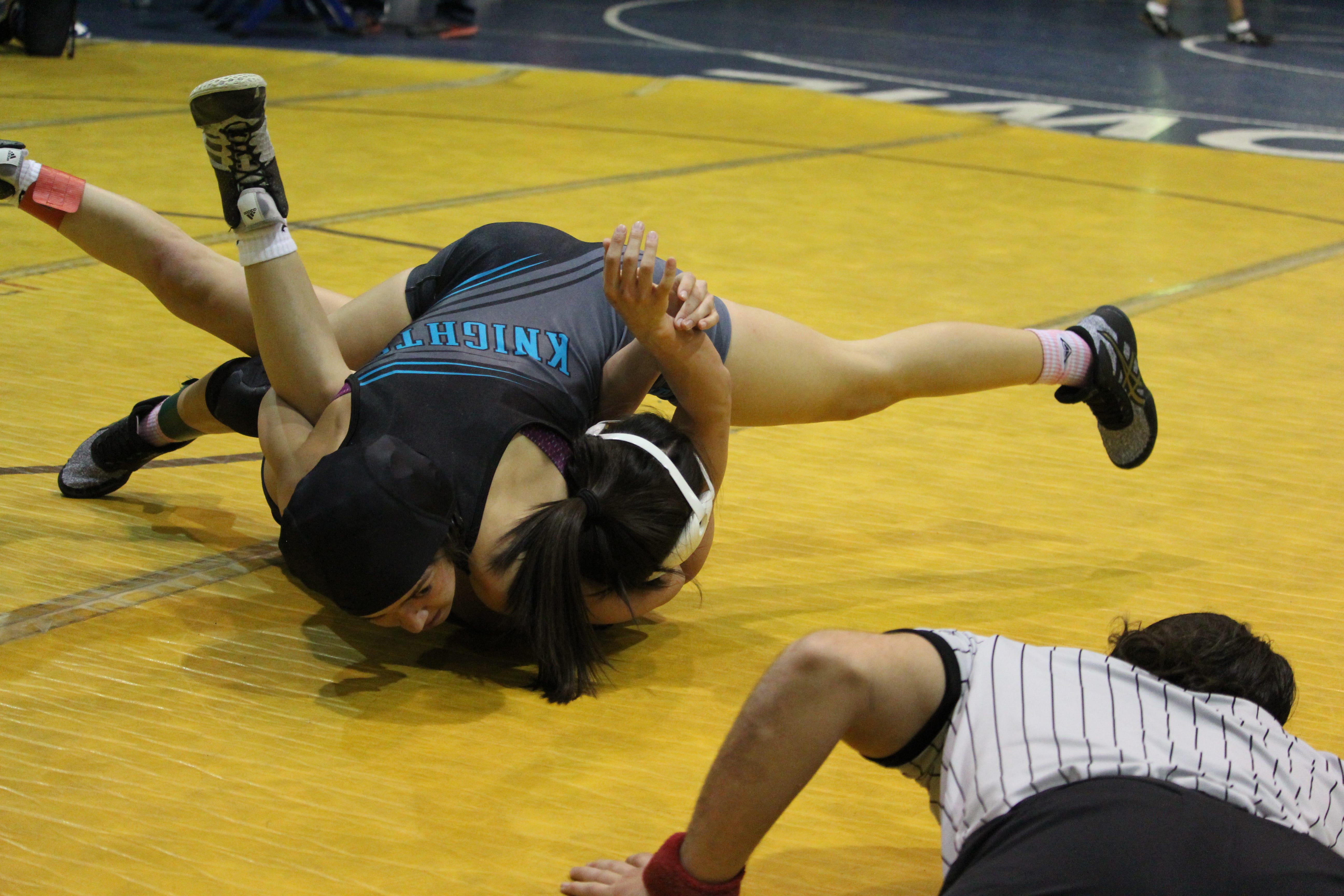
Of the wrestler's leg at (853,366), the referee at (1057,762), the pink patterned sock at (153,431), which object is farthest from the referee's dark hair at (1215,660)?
the pink patterned sock at (153,431)

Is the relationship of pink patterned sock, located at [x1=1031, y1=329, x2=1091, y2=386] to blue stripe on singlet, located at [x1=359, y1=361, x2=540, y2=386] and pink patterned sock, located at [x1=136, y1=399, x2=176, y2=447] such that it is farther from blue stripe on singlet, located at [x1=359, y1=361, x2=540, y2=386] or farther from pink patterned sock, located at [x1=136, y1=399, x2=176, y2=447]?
pink patterned sock, located at [x1=136, y1=399, x2=176, y2=447]

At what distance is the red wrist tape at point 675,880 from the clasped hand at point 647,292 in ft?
2.50

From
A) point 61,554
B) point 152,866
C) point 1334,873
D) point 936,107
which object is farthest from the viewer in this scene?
point 936,107

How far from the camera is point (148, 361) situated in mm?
3129

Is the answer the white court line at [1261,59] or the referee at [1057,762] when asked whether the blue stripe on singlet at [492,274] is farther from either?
the white court line at [1261,59]

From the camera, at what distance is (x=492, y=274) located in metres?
2.30

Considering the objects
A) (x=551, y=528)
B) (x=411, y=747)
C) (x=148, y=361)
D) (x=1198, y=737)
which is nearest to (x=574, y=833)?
(x=411, y=747)

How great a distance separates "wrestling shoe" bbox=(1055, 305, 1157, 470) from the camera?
263cm

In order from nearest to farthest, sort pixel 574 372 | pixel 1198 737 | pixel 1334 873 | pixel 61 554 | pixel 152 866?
pixel 1334 873, pixel 1198 737, pixel 152 866, pixel 574 372, pixel 61 554

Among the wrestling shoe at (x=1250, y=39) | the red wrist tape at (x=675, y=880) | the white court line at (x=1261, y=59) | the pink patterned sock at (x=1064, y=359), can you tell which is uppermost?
the pink patterned sock at (x=1064, y=359)

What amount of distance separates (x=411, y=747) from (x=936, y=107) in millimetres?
6378

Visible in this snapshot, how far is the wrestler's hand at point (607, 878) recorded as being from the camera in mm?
1381

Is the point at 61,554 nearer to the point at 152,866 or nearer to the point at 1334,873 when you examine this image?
the point at 152,866

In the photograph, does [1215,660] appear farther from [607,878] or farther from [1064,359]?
[1064,359]
